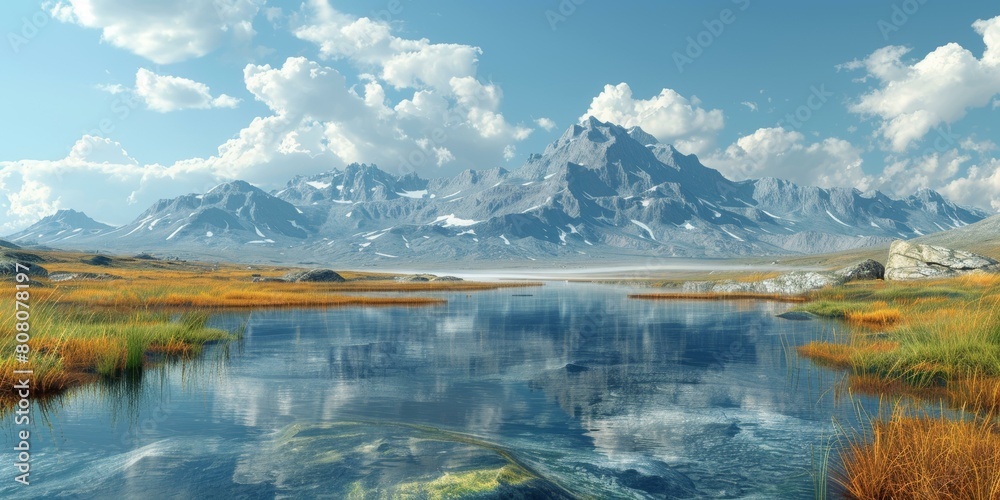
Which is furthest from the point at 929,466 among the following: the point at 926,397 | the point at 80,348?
the point at 80,348

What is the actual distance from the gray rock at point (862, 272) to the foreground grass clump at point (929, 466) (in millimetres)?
59771

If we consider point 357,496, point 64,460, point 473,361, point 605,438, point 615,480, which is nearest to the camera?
point 357,496

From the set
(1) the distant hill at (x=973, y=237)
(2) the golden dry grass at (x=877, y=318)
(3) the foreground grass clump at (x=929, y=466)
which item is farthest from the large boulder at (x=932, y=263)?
(1) the distant hill at (x=973, y=237)

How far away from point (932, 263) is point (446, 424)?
64.0m

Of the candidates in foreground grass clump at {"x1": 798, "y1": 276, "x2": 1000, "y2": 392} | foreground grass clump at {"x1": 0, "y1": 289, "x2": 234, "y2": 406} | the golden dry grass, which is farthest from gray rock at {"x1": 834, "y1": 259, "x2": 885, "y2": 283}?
foreground grass clump at {"x1": 0, "y1": 289, "x2": 234, "y2": 406}

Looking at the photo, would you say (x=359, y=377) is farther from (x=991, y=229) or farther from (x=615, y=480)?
(x=991, y=229)

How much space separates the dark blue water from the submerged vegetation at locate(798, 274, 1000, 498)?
1064 millimetres

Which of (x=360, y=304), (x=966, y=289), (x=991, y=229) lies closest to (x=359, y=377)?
(x=360, y=304)

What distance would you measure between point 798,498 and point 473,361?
14904 mm

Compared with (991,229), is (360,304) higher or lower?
lower

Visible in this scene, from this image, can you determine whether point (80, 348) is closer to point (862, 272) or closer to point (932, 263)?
point (862, 272)

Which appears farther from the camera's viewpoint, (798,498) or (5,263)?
(5,263)

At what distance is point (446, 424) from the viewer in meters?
13.6

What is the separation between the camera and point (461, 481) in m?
9.05
